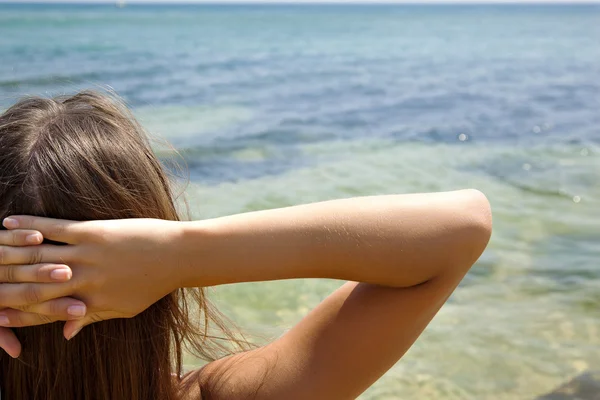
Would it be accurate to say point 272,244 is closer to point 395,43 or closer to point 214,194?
point 214,194

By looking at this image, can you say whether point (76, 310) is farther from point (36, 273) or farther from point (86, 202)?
point (86, 202)

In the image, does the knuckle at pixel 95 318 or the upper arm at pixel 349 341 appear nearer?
the knuckle at pixel 95 318

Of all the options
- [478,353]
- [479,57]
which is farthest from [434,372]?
[479,57]

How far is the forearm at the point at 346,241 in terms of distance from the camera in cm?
133

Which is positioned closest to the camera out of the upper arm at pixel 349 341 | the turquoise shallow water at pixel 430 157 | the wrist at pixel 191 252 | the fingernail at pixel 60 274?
the fingernail at pixel 60 274

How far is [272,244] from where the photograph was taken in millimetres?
1348

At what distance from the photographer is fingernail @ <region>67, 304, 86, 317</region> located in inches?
48.9

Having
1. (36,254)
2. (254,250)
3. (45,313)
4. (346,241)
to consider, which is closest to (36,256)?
(36,254)

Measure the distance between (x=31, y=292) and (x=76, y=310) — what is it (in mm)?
86

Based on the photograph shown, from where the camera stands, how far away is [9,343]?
1325 mm

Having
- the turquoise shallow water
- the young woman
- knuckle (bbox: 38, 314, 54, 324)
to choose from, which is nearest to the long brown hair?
the young woman

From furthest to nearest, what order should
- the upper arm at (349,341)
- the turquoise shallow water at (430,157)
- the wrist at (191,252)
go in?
the turquoise shallow water at (430,157) < the upper arm at (349,341) < the wrist at (191,252)

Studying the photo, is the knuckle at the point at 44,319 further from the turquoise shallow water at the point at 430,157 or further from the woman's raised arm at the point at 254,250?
the turquoise shallow water at the point at 430,157

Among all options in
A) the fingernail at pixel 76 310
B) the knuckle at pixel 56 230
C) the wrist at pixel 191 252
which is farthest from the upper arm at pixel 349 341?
the knuckle at pixel 56 230
